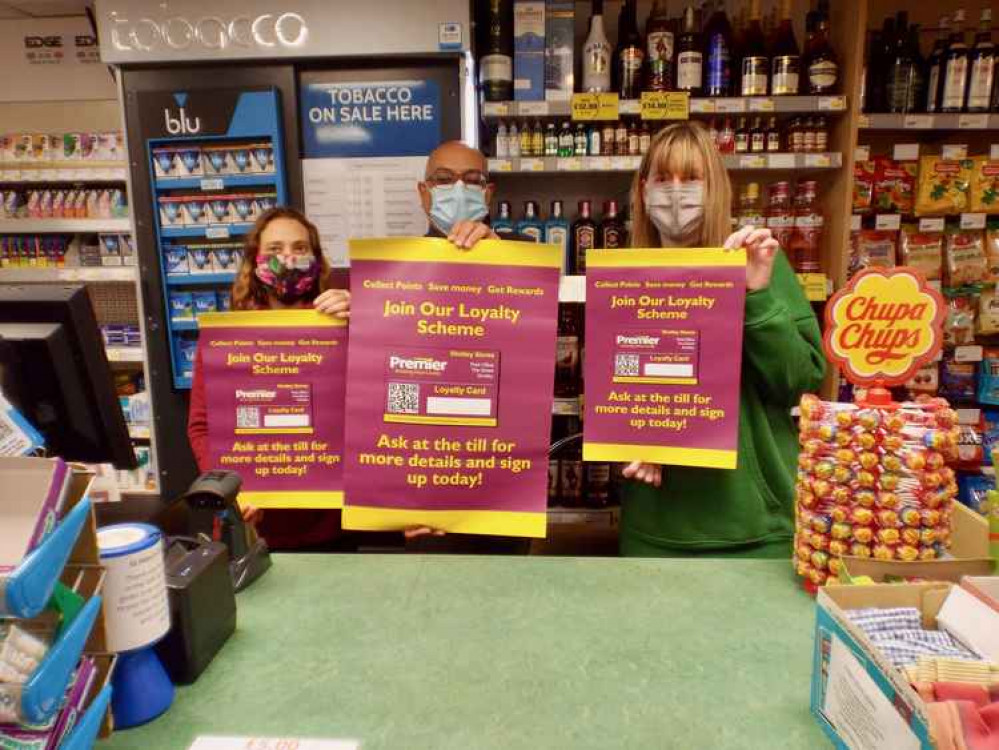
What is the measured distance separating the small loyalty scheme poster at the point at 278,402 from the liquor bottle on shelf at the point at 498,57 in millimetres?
2058

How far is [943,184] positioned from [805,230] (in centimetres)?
79

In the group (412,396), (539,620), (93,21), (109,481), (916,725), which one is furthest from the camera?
(93,21)

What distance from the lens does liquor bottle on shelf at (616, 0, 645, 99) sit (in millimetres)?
3299

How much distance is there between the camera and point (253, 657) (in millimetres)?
1193

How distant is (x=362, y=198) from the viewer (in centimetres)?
346

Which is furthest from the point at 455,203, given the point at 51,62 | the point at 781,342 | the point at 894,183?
the point at 51,62

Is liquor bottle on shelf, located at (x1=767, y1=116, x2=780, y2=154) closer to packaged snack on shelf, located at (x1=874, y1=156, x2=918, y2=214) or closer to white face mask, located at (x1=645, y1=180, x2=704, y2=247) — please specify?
packaged snack on shelf, located at (x1=874, y1=156, x2=918, y2=214)

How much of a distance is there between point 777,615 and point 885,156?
3.40 metres

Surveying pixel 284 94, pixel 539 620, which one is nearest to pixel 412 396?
pixel 539 620

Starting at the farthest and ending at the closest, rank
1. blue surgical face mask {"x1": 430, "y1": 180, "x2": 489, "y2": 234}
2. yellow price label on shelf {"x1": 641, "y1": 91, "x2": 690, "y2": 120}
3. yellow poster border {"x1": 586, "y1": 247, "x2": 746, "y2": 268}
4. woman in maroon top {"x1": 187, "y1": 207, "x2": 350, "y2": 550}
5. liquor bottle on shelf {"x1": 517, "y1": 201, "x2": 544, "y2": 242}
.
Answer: liquor bottle on shelf {"x1": 517, "y1": 201, "x2": 544, "y2": 242} < yellow price label on shelf {"x1": 641, "y1": 91, "x2": 690, "y2": 120} < blue surgical face mask {"x1": 430, "y1": 180, "x2": 489, "y2": 234} < woman in maroon top {"x1": 187, "y1": 207, "x2": 350, "y2": 550} < yellow poster border {"x1": 586, "y1": 247, "x2": 746, "y2": 268}

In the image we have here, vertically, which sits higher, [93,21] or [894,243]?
[93,21]

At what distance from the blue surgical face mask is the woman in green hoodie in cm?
82

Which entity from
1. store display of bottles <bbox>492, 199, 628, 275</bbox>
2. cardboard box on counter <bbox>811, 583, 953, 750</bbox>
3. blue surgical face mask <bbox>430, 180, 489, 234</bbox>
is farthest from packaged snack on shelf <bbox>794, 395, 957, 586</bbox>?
store display of bottles <bbox>492, 199, 628, 275</bbox>

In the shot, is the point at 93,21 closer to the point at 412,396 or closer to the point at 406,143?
the point at 406,143
